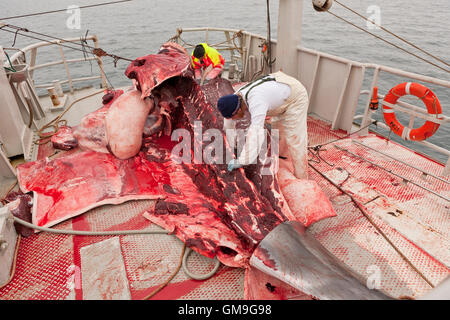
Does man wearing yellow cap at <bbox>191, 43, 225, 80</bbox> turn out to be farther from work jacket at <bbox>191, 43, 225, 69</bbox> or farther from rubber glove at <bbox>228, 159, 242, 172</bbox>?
rubber glove at <bbox>228, 159, 242, 172</bbox>

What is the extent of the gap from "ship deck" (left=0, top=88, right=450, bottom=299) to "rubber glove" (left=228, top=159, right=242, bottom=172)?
111 cm

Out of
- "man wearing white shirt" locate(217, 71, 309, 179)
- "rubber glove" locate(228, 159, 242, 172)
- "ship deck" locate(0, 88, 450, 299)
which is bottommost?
"ship deck" locate(0, 88, 450, 299)

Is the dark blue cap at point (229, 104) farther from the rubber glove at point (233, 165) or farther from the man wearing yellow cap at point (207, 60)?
the man wearing yellow cap at point (207, 60)

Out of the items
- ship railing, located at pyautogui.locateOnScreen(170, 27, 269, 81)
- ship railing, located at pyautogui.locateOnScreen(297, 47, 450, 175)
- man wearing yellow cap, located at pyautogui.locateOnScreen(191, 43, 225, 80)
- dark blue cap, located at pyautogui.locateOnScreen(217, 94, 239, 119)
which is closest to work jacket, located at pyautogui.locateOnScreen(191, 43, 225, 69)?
man wearing yellow cap, located at pyautogui.locateOnScreen(191, 43, 225, 80)

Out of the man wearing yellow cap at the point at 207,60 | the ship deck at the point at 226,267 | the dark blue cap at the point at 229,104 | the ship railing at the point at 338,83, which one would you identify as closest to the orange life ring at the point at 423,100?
the ship railing at the point at 338,83

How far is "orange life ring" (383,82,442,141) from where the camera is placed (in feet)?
14.7

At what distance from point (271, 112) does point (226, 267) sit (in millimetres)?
2284

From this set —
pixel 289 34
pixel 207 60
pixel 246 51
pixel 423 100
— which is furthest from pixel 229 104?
pixel 246 51

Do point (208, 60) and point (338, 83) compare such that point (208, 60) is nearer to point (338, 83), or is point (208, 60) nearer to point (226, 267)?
point (338, 83)

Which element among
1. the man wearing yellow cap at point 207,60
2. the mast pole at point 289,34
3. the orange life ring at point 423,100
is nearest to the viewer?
the orange life ring at point 423,100

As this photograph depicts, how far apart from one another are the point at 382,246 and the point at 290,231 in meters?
1.40

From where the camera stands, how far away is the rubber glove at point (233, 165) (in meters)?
3.50
